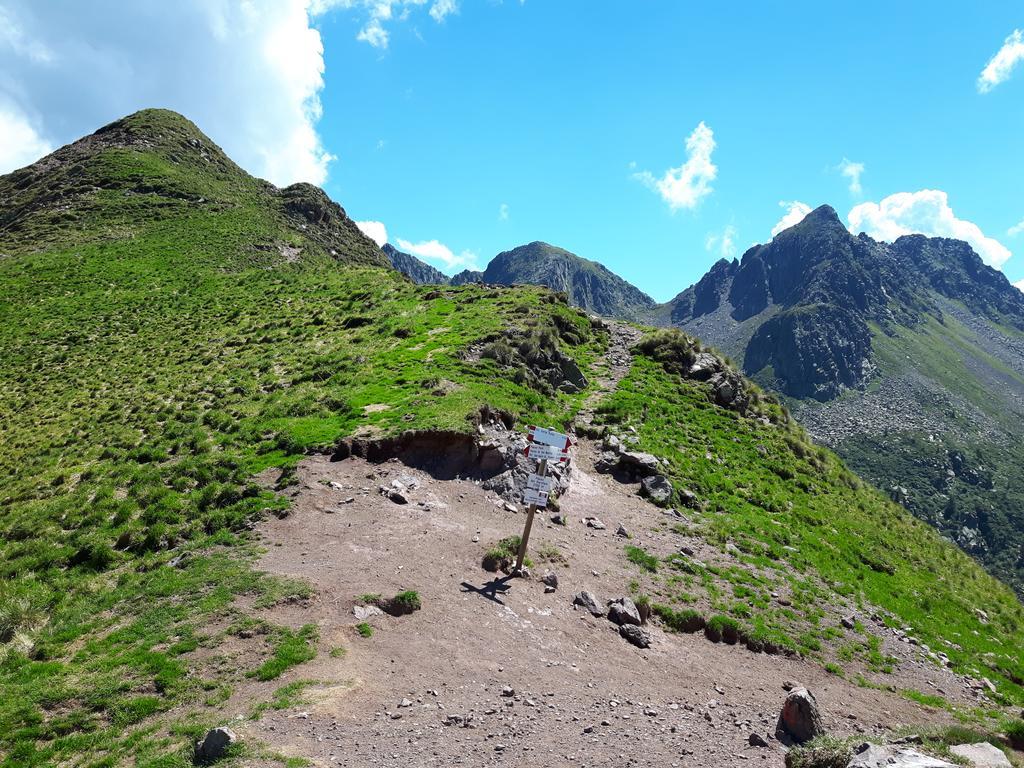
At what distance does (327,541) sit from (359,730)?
794 centimetres

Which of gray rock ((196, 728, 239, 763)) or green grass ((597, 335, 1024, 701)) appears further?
green grass ((597, 335, 1024, 701))

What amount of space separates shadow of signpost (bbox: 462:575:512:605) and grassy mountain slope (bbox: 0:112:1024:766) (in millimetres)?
4833

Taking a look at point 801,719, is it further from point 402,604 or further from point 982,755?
point 402,604

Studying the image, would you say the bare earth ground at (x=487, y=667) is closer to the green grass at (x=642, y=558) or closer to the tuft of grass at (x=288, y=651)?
the tuft of grass at (x=288, y=651)

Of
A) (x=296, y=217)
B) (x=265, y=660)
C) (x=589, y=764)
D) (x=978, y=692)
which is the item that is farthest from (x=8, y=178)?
(x=978, y=692)

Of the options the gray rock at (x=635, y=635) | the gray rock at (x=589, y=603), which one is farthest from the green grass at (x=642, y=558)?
the gray rock at (x=635, y=635)

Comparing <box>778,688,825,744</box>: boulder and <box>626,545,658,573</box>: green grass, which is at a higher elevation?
<box>626,545,658,573</box>: green grass

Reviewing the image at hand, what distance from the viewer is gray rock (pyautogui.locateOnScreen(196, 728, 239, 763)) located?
881 cm

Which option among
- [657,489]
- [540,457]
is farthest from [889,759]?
[657,489]

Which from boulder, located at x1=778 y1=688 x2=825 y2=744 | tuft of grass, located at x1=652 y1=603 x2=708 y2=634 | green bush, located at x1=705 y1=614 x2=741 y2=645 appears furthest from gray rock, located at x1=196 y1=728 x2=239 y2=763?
green bush, located at x1=705 y1=614 x2=741 y2=645

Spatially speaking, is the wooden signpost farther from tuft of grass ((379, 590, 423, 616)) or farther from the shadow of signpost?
tuft of grass ((379, 590, 423, 616))

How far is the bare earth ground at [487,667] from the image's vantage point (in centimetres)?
1019

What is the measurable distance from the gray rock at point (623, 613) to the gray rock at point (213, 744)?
1067 centimetres

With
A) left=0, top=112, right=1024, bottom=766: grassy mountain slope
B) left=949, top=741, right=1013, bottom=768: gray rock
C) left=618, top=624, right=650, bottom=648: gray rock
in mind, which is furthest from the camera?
left=618, top=624, right=650, bottom=648: gray rock
